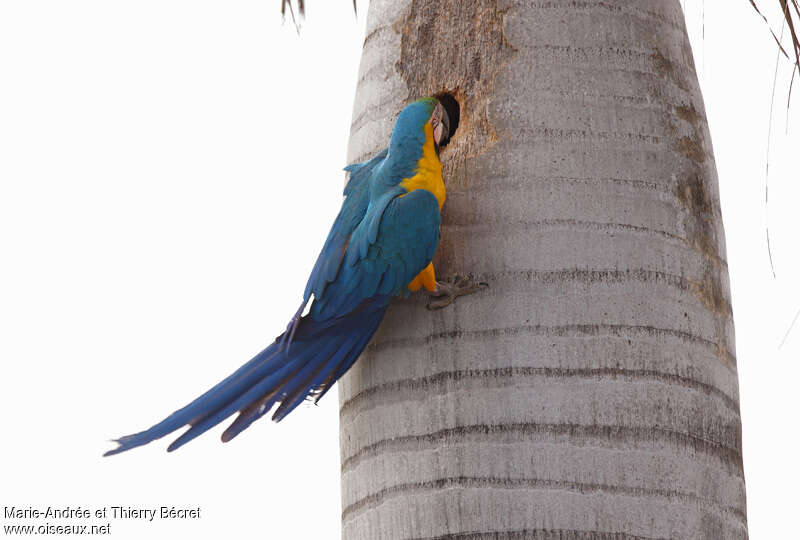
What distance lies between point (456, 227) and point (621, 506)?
77 centimetres

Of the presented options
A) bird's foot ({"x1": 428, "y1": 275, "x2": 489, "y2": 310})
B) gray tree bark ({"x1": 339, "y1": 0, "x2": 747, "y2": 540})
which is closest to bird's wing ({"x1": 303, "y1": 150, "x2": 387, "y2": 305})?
gray tree bark ({"x1": 339, "y1": 0, "x2": 747, "y2": 540})

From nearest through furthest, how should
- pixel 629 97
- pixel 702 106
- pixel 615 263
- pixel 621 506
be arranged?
pixel 621 506 → pixel 615 263 → pixel 629 97 → pixel 702 106

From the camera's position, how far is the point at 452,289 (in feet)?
8.86

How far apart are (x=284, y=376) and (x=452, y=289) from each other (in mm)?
455

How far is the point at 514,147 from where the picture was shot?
2.81 meters

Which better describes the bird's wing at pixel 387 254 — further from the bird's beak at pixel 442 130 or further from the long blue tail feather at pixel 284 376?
the bird's beak at pixel 442 130

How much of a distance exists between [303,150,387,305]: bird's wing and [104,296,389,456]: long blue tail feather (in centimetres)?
10

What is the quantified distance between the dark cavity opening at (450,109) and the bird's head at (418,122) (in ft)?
0.18

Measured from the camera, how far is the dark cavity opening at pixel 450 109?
3074 mm

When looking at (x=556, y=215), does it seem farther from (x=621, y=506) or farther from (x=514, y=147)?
(x=621, y=506)

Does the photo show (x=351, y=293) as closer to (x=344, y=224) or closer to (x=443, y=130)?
(x=344, y=224)

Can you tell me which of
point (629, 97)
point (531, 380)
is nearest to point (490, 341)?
point (531, 380)

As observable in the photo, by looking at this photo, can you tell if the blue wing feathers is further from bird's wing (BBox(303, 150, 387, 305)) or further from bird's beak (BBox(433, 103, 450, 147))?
bird's beak (BBox(433, 103, 450, 147))

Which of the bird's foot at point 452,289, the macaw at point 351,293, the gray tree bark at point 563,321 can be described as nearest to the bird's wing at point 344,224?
the macaw at point 351,293
